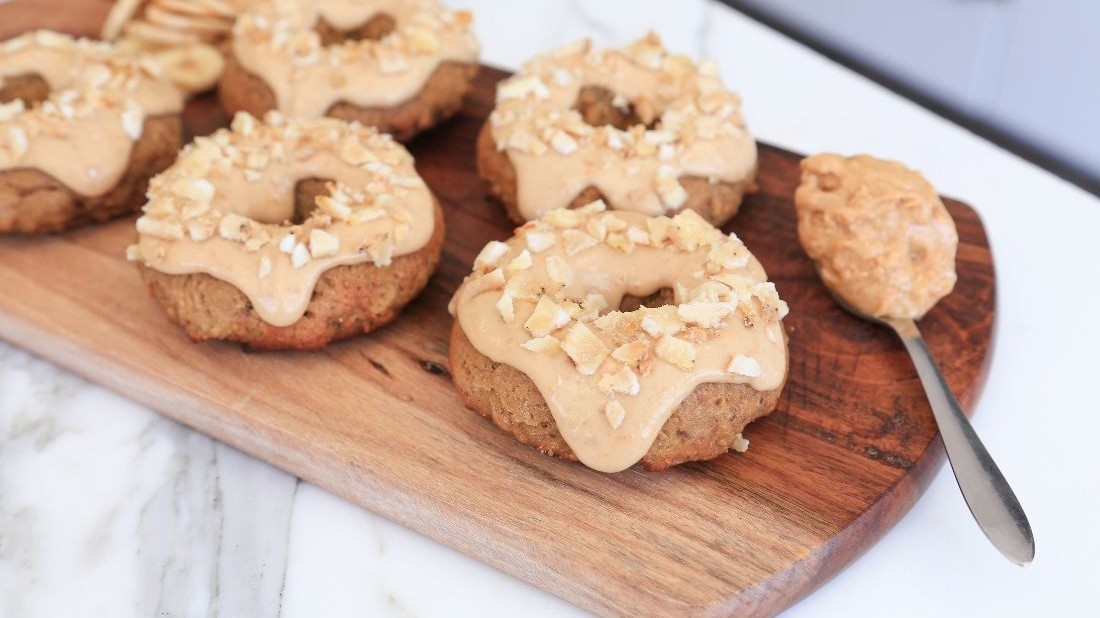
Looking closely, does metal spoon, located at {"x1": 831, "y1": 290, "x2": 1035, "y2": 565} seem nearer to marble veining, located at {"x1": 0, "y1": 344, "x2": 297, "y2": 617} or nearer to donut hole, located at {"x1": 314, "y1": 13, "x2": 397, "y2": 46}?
marble veining, located at {"x1": 0, "y1": 344, "x2": 297, "y2": 617}

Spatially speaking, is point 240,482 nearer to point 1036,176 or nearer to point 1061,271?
point 1061,271

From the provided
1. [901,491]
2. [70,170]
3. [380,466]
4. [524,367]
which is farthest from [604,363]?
[70,170]

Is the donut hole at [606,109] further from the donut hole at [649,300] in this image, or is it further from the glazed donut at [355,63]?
the donut hole at [649,300]

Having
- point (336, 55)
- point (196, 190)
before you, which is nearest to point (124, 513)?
point (196, 190)

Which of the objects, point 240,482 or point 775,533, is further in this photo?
point 240,482

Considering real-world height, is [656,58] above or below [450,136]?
above
